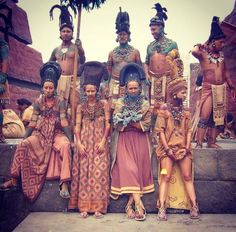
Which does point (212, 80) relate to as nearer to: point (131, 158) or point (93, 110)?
point (131, 158)

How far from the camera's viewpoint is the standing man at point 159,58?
5.86 m

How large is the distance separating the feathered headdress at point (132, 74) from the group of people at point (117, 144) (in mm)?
15

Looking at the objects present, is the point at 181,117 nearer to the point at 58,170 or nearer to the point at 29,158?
the point at 58,170

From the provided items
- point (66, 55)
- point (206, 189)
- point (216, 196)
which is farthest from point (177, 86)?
point (66, 55)

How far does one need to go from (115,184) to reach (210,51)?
2.62 metres

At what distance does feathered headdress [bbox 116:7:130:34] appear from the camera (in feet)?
18.9

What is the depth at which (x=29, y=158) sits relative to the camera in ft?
14.5

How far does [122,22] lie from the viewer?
227 inches

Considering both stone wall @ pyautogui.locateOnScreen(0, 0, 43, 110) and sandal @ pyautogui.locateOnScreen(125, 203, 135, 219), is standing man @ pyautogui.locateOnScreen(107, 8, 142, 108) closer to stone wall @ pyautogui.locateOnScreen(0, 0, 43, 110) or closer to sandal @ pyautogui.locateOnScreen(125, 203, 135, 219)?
sandal @ pyautogui.locateOnScreen(125, 203, 135, 219)

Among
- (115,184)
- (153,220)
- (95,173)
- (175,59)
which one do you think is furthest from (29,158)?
(175,59)

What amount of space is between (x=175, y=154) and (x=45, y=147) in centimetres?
191

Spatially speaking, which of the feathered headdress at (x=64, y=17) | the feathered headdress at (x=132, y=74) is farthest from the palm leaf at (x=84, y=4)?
the feathered headdress at (x=132, y=74)

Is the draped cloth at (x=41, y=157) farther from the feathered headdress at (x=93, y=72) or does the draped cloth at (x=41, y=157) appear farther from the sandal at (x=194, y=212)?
the sandal at (x=194, y=212)

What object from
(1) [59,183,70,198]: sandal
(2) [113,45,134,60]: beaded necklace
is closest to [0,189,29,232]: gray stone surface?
(1) [59,183,70,198]: sandal
